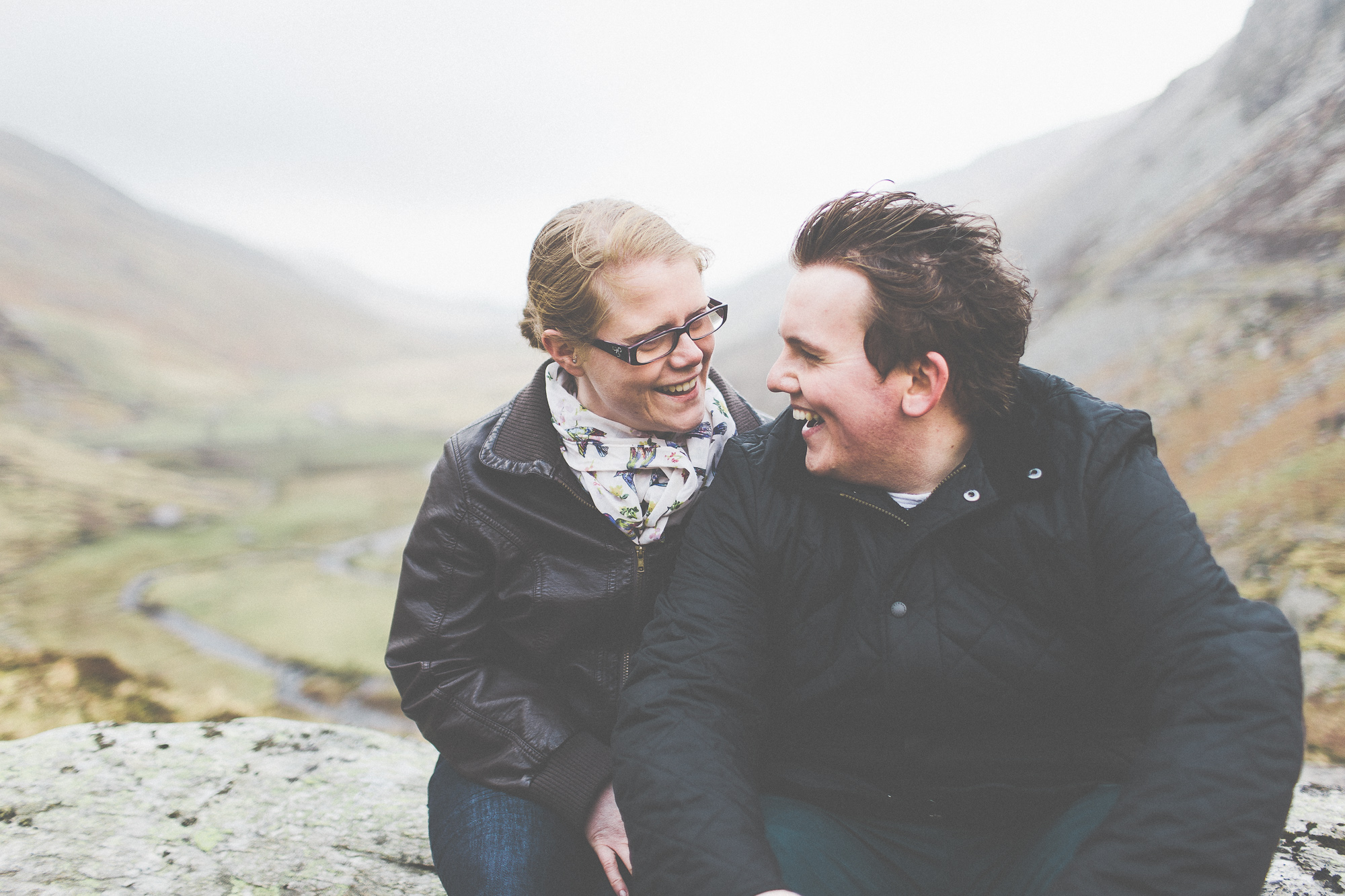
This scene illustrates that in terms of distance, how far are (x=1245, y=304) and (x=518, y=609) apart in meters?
8.15

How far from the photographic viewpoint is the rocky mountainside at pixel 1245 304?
14.9 ft

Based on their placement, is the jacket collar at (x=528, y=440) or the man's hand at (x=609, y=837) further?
the jacket collar at (x=528, y=440)

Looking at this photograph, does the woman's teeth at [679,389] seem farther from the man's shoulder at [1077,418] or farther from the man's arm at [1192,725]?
the man's arm at [1192,725]

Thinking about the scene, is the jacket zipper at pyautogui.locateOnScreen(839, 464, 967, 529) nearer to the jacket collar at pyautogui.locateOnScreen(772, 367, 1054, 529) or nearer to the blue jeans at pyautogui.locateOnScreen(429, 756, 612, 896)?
the jacket collar at pyautogui.locateOnScreen(772, 367, 1054, 529)

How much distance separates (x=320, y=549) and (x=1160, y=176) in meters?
16.6

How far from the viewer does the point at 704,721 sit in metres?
2.02

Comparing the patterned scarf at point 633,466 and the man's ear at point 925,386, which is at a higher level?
the man's ear at point 925,386

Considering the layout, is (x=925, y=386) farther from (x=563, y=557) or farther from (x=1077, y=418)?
(x=563, y=557)

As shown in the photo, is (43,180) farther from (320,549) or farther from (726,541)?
(726,541)

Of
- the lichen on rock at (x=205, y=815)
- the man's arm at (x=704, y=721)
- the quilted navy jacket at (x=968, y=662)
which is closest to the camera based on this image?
the quilted navy jacket at (x=968, y=662)

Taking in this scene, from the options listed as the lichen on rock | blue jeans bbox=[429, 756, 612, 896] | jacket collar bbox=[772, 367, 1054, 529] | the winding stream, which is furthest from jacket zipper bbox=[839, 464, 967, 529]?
the winding stream

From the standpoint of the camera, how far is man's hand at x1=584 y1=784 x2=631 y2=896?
2.27 m

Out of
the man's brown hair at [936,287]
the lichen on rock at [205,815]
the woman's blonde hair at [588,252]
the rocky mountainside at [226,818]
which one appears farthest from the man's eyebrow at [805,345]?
the lichen on rock at [205,815]

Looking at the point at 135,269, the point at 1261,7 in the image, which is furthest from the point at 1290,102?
the point at 135,269
